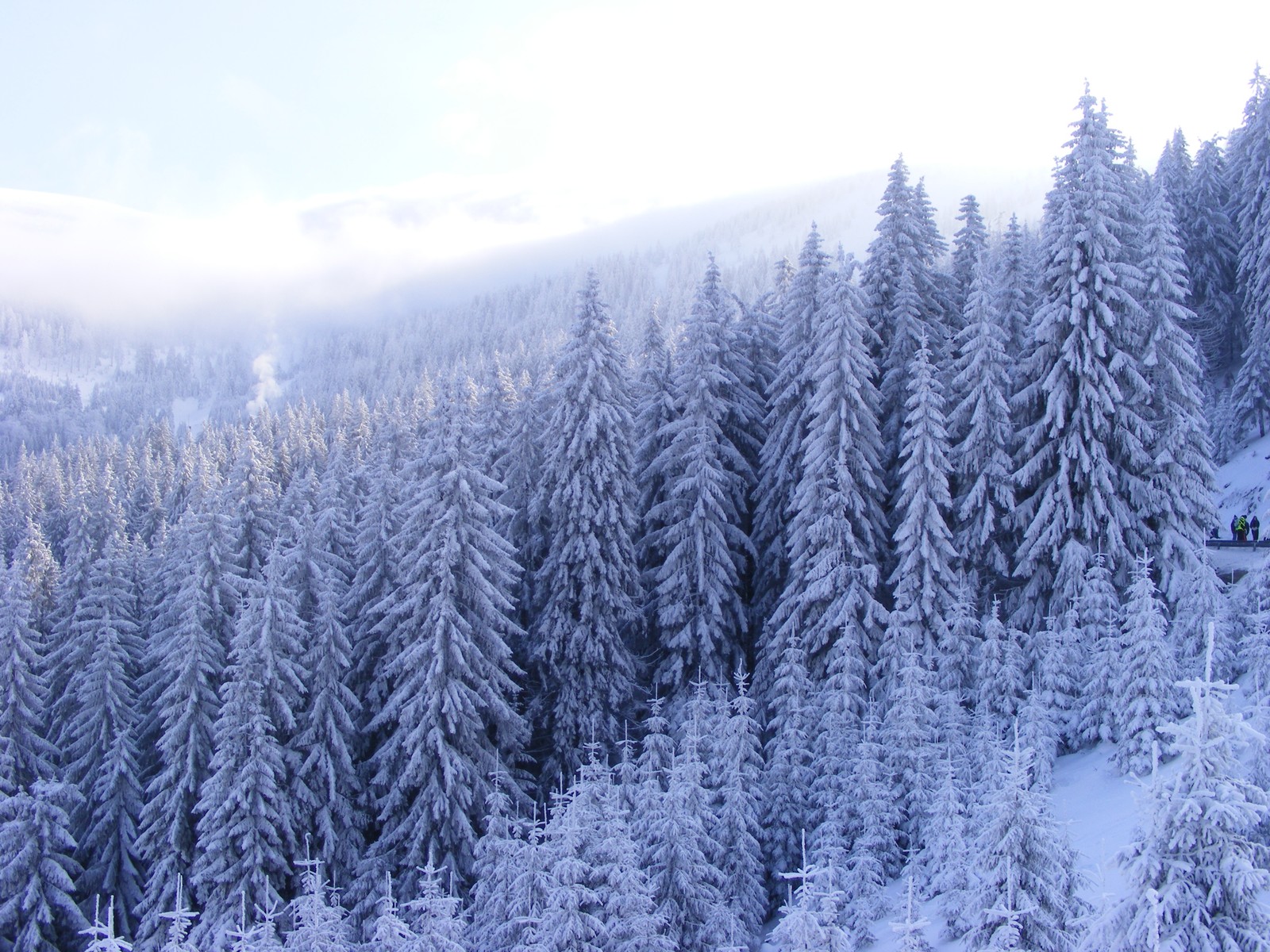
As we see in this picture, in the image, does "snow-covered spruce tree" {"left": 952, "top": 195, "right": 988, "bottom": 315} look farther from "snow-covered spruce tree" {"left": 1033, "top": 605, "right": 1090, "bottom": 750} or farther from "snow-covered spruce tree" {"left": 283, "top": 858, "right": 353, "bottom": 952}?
"snow-covered spruce tree" {"left": 283, "top": 858, "right": 353, "bottom": 952}

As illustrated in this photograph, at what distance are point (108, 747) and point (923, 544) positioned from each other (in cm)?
3144

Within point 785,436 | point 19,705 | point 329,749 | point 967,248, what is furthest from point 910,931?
point 19,705

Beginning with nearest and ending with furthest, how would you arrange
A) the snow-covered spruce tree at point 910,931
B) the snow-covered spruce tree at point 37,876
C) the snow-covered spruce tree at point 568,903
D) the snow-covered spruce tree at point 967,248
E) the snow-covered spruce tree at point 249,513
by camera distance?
1. the snow-covered spruce tree at point 910,931
2. the snow-covered spruce tree at point 568,903
3. the snow-covered spruce tree at point 37,876
4. the snow-covered spruce tree at point 249,513
5. the snow-covered spruce tree at point 967,248

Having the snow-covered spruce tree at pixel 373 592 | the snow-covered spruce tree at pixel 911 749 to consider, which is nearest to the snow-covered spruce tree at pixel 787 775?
the snow-covered spruce tree at pixel 911 749

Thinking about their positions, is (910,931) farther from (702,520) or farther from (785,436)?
(785,436)

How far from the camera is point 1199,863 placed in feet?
29.8

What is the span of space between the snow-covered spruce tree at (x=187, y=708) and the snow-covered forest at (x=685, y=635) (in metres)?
0.14

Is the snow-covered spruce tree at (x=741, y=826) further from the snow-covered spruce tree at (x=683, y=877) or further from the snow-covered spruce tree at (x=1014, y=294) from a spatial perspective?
the snow-covered spruce tree at (x=1014, y=294)

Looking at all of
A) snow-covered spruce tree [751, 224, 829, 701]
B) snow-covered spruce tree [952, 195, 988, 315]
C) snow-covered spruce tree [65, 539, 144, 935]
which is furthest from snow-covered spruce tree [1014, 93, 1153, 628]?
snow-covered spruce tree [65, 539, 144, 935]

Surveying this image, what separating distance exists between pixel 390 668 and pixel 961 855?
1929cm

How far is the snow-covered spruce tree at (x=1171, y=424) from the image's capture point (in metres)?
28.1

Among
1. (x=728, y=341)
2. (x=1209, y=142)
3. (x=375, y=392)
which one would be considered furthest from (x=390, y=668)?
(x=375, y=392)

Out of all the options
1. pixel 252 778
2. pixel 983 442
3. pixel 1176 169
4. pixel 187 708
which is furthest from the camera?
pixel 1176 169

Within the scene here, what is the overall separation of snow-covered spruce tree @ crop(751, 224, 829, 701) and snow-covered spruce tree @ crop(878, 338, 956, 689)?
4931 millimetres
